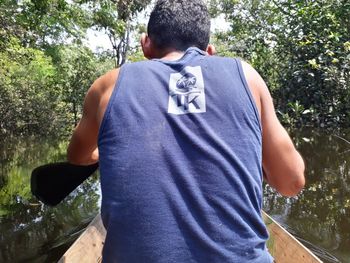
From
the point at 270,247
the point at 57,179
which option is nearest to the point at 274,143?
the point at 57,179

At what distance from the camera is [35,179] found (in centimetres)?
168

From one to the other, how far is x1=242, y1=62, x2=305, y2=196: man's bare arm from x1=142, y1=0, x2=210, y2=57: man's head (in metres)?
0.20

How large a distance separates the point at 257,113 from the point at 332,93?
24.3 ft

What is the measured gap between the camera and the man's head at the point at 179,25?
1320 millimetres

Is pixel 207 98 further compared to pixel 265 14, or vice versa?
pixel 265 14

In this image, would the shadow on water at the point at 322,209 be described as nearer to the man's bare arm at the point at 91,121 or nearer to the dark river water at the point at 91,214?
the dark river water at the point at 91,214

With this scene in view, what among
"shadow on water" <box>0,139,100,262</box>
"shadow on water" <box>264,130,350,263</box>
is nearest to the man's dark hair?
"shadow on water" <box>0,139,100,262</box>

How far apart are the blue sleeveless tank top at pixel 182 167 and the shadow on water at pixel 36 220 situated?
3.39 m

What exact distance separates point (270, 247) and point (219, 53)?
1106 centimetres

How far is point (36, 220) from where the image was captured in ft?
17.8

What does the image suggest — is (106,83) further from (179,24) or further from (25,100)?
(25,100)

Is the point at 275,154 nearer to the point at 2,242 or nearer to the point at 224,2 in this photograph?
the point at 2,242

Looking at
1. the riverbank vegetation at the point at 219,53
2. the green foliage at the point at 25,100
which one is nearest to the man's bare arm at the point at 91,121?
the riverbank vegetation at the point at 219,53

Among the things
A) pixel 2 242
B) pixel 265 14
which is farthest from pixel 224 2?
pixel 2 242
